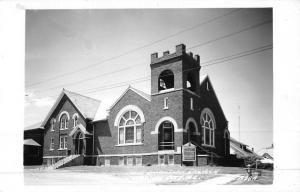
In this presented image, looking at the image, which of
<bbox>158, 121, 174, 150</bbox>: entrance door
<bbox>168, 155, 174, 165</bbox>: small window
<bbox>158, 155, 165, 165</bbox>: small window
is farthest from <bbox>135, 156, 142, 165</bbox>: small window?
<bbox>168, 155, 174, 165</bbox>: small window

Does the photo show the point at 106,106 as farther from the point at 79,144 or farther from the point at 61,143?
the point at 61,143

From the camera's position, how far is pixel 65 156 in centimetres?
1540

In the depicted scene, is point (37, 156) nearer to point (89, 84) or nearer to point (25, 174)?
point (25, 174)

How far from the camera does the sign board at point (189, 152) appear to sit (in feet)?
46.2

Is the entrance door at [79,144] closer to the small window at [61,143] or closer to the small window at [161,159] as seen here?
the small window at [61,143]

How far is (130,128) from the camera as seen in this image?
15.3 m

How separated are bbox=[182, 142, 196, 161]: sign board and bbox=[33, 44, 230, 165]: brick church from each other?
0.13 ft

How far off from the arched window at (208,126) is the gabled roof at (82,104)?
4658 millimetres

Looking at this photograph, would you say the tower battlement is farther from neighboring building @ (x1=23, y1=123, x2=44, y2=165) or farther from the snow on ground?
neighboring building @ (x1=23, y1=123, x2=44, y2=165)

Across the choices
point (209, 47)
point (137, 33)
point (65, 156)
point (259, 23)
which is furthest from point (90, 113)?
point (259, 23)

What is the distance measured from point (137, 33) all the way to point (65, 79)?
10.5ft

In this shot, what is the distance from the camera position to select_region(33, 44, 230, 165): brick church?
1453cm

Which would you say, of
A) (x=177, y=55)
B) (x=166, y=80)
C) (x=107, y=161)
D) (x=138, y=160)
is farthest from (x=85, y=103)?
(x=177, y=55)
